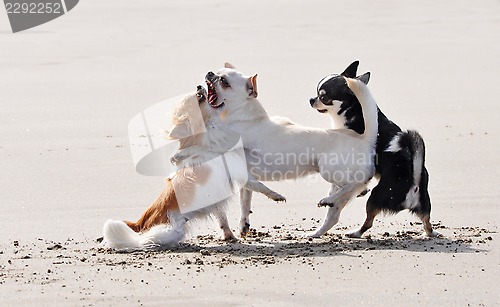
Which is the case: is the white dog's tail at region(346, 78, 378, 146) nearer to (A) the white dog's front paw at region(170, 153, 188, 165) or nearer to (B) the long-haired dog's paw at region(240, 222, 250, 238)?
(B) the long-haired dog's paw at region(240, 222, 250, 238)

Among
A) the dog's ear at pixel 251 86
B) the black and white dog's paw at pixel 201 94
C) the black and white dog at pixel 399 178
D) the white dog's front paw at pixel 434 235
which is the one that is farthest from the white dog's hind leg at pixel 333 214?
the black and white dog's paw at pixel 201 94

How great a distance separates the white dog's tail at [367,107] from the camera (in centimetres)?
714

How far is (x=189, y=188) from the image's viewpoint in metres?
6.98

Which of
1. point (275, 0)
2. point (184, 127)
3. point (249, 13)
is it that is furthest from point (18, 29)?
point (184, 127)

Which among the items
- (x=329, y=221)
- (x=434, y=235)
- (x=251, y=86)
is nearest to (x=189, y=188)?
(x=251, y=86)

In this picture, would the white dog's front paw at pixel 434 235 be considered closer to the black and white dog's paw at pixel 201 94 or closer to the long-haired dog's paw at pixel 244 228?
the long-haired dog's paw at pixel 244 228

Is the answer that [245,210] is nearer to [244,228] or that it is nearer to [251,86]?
[244,228]

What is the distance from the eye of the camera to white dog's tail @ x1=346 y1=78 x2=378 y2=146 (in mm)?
7141

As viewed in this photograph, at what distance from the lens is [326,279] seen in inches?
235

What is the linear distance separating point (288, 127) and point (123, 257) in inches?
58.3

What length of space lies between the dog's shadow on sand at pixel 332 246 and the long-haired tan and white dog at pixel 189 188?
0.17 m

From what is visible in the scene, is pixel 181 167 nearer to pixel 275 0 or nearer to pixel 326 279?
pixel 326 279

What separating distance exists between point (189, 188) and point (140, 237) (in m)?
0.45

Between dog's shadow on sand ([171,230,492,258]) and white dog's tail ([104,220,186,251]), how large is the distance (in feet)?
0.30
